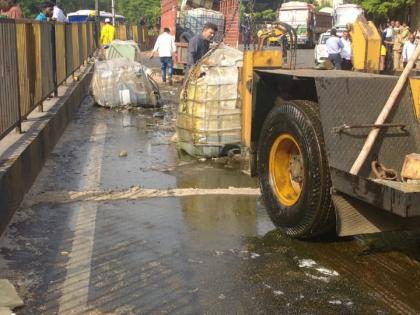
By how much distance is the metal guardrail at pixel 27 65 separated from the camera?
6094mm

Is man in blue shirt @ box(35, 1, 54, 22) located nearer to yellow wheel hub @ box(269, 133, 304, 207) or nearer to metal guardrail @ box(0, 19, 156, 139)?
metal guardrail @ box(0, 19, 156, 139)

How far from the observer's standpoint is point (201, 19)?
20.3 meters

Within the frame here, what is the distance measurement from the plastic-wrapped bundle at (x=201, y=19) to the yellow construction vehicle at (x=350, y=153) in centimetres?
1526

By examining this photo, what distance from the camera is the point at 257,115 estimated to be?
18.7 feet

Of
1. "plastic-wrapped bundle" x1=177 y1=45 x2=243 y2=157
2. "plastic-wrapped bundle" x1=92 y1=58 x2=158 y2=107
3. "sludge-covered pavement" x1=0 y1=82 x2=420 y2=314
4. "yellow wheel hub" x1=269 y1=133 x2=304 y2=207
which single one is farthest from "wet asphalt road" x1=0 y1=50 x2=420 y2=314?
"plastic-wrapped bundle" x1=92 y1=58 x2=158 y2=107

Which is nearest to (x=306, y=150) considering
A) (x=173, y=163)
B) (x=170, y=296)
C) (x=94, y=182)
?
(x=170, y=296)

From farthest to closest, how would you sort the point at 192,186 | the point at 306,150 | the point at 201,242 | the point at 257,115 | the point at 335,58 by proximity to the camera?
1. the point at 335,58
2. the point at 192,186
3. the point at 257,115
4. the point at 201,242
5. the point at 306,150

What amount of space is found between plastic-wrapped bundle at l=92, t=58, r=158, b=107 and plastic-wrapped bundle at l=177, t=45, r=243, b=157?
4.63m

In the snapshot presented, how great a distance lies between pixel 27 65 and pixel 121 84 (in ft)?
16.0

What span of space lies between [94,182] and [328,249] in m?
3.02

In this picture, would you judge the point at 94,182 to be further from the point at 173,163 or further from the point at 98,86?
the point at 98,86

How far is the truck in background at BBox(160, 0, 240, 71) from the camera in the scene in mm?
19023

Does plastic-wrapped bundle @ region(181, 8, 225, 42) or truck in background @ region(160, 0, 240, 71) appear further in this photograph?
plastic-wrapped bundle @ region(181, 8, 225, 42)

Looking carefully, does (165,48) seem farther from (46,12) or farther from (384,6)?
(384,6)
